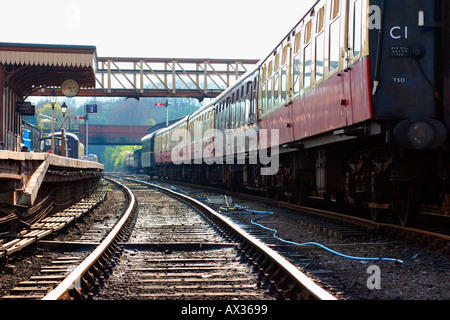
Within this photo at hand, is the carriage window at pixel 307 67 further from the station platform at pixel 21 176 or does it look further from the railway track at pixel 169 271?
the station platform at pixel 21 176

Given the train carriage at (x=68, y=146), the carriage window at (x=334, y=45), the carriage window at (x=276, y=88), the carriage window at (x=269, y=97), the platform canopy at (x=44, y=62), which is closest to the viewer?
the carriage window at (x=334, y=45)

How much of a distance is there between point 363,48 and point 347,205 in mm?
6156

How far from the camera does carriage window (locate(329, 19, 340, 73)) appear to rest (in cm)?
805

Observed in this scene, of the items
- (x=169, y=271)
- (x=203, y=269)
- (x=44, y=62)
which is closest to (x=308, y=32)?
(x=203, y=269)

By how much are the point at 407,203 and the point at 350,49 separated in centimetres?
228

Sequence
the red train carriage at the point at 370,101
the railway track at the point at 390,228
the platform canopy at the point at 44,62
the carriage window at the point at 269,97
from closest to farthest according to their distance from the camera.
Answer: the red train carriage at the point at 370,101
the railway track at the point at 390,228
the carriage window at the point at 269,97
the platform canopy at the point at 44,62

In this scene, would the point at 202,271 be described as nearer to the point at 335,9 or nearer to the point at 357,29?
the point at 357,29

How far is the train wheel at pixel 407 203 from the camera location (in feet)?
25.1

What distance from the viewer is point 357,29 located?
7.22 m

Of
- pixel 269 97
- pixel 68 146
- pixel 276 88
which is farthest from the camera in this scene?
pixel 68 146

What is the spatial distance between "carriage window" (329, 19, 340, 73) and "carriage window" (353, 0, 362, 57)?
66cm

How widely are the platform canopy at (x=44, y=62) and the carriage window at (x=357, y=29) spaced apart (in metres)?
11.6

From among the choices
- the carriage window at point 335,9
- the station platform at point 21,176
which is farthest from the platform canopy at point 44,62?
the carriage window at point 335,9
